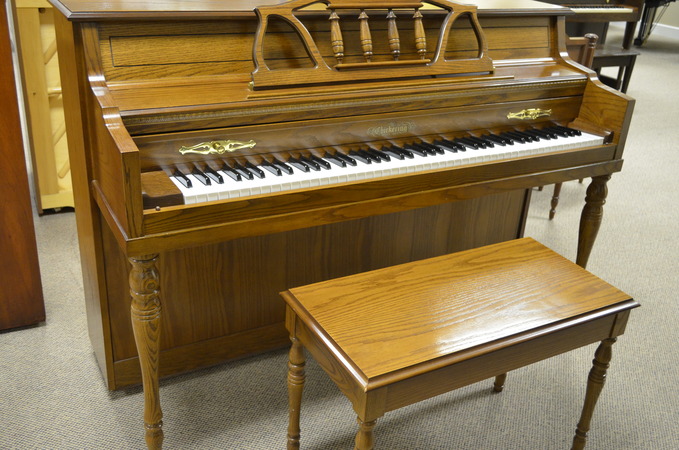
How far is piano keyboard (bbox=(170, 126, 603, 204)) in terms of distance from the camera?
1748 millimetres

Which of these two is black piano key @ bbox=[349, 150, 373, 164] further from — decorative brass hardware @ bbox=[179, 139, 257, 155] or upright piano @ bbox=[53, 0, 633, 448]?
decorative brass hardware @ bbox=[179, 139, 257, 155]

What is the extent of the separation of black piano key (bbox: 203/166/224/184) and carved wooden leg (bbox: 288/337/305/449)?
455mm

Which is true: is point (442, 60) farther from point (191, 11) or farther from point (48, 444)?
point (48, 444)

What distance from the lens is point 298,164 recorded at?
6.30 feet

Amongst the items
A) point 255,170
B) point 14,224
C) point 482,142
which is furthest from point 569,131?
point 14,224

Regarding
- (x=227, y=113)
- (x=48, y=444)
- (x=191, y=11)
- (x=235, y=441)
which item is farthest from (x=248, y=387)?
(x=191, y=11)

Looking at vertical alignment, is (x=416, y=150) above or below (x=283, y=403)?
above

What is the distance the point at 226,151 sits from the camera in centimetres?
183

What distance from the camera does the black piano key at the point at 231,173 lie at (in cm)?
178

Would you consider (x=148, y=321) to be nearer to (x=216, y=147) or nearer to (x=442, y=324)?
(x=216, y=147)

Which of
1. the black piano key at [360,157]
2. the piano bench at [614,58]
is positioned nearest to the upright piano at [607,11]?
the piano bench at [614,58]

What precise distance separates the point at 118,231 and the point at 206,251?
55 cm

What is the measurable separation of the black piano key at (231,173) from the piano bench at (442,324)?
34 centimetres

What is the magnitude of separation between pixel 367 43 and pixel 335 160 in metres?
0.38
